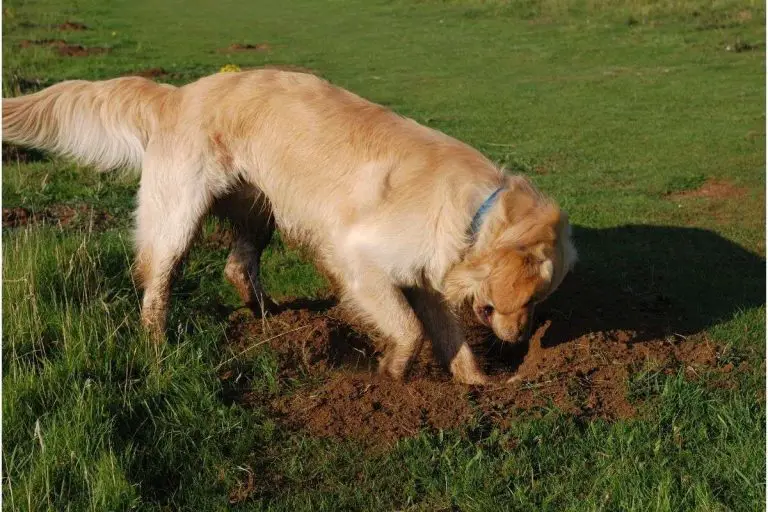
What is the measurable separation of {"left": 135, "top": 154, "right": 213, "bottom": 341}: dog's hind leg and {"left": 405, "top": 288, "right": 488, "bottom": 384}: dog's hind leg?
1449 millimetres

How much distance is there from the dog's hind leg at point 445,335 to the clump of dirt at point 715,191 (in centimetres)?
532

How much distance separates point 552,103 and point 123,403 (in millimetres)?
12090

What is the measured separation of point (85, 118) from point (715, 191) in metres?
7.10

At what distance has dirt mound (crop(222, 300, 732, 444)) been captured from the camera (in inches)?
185

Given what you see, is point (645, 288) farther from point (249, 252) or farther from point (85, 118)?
point (85, 118)

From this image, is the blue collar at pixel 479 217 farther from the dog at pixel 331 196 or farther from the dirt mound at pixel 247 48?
the dirt mound at pixel 247 48

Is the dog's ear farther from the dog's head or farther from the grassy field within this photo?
the grassy field

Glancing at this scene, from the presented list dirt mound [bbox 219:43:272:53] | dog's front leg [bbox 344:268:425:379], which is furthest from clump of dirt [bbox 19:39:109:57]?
dog's front leg [bbox 344:268:425:379]

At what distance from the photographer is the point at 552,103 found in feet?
50.5

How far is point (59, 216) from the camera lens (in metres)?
8.25

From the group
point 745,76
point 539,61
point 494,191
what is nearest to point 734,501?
point 494,191

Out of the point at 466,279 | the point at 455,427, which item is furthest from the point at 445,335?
the point at 455,427

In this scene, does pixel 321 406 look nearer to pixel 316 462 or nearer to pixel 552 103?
pixel 316 462

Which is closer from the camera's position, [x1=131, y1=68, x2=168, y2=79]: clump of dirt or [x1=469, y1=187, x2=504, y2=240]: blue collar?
[x1=469, y1=187, x2=504, y2=240]: blue collar
